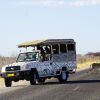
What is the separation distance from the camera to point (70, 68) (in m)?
35.0

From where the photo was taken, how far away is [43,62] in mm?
32312

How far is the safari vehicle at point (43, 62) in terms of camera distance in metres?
30.9

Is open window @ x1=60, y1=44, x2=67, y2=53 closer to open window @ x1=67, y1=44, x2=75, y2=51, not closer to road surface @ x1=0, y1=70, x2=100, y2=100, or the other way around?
open window @ x1=67, y1=44, x2=75, y2=51

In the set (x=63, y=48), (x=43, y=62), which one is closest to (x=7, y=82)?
(x=43, y=62)

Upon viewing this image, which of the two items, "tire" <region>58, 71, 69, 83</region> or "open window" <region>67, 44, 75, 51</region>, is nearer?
"tire" <region>58, 71, 69, 83</region>

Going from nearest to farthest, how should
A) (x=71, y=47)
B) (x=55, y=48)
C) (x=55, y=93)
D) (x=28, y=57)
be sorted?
(x=55, y=93) → (x=28, y=57) → (x=55, y=48) → (x=71, y=47)

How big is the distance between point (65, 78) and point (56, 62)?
5.10 feet

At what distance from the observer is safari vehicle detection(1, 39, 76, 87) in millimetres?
30906

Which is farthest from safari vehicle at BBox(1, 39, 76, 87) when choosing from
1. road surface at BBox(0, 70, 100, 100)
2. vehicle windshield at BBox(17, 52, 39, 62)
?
road surface at BBox(0, 70, 100, 100)

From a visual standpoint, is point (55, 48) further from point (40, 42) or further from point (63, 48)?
point (40, 42)

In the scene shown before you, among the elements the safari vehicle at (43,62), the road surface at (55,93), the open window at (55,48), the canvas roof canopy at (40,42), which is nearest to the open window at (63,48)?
the safari vehicle at (43,62)

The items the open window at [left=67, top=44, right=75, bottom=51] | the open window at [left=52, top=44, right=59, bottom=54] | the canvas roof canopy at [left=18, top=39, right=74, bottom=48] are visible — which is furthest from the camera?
the open window at [left=67, top=44, right=75, bottom=51]

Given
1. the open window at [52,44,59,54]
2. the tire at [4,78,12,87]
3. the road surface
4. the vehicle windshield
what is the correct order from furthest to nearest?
the open window at [52,44,59,54]
the vehicle windshield
the tire at [4,78,12,87]
the road surface

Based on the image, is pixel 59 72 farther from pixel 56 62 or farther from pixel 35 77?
pixel 35 77
